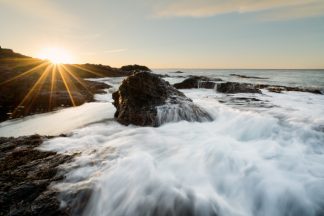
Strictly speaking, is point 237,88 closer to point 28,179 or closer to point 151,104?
point 151,104

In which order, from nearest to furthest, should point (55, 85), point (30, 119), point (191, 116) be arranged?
1. point (191, 116)
2. point (30, 119)
3. point (55, 85)

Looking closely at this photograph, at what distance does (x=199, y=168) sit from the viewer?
499cm

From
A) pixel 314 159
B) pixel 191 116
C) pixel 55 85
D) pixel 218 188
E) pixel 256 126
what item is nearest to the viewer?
pixel 218 188

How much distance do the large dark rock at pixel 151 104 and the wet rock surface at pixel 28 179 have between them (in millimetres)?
3383

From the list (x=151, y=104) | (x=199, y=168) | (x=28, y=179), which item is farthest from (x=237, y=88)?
(x=28, y=179)

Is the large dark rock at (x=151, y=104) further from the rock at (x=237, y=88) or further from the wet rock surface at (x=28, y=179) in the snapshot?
the rock at (x=237, y=88)

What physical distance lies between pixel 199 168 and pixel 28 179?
3265 millimetres

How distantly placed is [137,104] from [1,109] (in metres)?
8.07

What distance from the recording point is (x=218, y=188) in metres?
4.32

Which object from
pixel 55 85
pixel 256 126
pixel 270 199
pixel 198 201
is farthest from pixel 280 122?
pixel 55 85

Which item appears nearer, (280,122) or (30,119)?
(280,122)

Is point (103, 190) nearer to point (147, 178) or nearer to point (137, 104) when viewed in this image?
point (147, 178)

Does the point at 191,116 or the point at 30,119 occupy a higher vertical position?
the point at 191,116

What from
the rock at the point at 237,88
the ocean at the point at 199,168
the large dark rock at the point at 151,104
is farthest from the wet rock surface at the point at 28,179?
the rock at the point at 237,88
